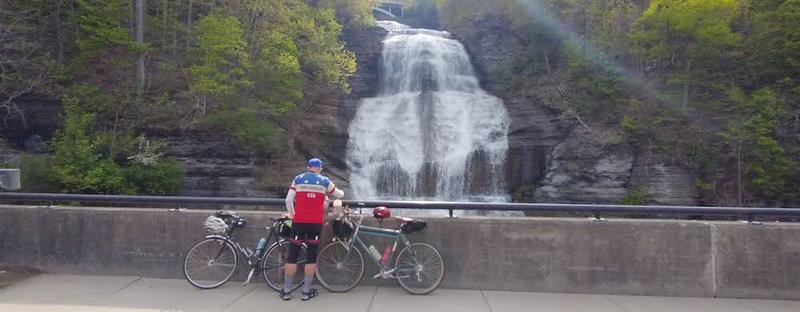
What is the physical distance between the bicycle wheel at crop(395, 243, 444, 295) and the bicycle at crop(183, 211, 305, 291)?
135 cm

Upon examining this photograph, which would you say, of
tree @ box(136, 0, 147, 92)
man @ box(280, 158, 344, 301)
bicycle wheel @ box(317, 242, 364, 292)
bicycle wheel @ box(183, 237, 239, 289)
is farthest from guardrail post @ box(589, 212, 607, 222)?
tree @ box(136, 0, 147, 92)

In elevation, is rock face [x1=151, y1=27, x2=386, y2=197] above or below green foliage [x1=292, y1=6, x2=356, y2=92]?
below

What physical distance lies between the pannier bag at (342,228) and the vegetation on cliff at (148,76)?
62.9 ft

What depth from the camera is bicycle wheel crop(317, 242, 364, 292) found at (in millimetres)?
6914

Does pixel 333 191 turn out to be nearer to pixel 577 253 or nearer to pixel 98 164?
pixel 577 253

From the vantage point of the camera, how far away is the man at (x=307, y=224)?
6.53 m

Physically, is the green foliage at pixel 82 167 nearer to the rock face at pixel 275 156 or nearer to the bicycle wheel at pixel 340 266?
the rock face at pixel 275 156

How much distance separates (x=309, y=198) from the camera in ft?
21.4

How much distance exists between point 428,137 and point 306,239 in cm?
2196

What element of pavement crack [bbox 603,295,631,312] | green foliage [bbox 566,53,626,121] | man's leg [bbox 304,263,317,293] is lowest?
pavement crack [bbox 603,295,631,312]

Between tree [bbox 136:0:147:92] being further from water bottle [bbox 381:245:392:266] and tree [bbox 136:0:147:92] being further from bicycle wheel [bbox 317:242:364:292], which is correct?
water bottle [bbox 381:245:392:266]

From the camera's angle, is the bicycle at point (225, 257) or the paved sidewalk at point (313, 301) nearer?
the paved sidewalk at point (313, 301)

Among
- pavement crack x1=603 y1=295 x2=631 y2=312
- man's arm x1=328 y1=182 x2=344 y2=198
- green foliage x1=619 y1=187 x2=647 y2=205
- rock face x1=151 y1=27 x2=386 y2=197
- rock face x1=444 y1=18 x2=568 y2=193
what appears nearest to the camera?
pavement crack x1=603 y1=295 x2=631 y2=312

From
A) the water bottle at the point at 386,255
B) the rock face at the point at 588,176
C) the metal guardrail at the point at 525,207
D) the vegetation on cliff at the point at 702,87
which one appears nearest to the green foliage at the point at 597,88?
the vegetation on cliff at the point at 702,87
